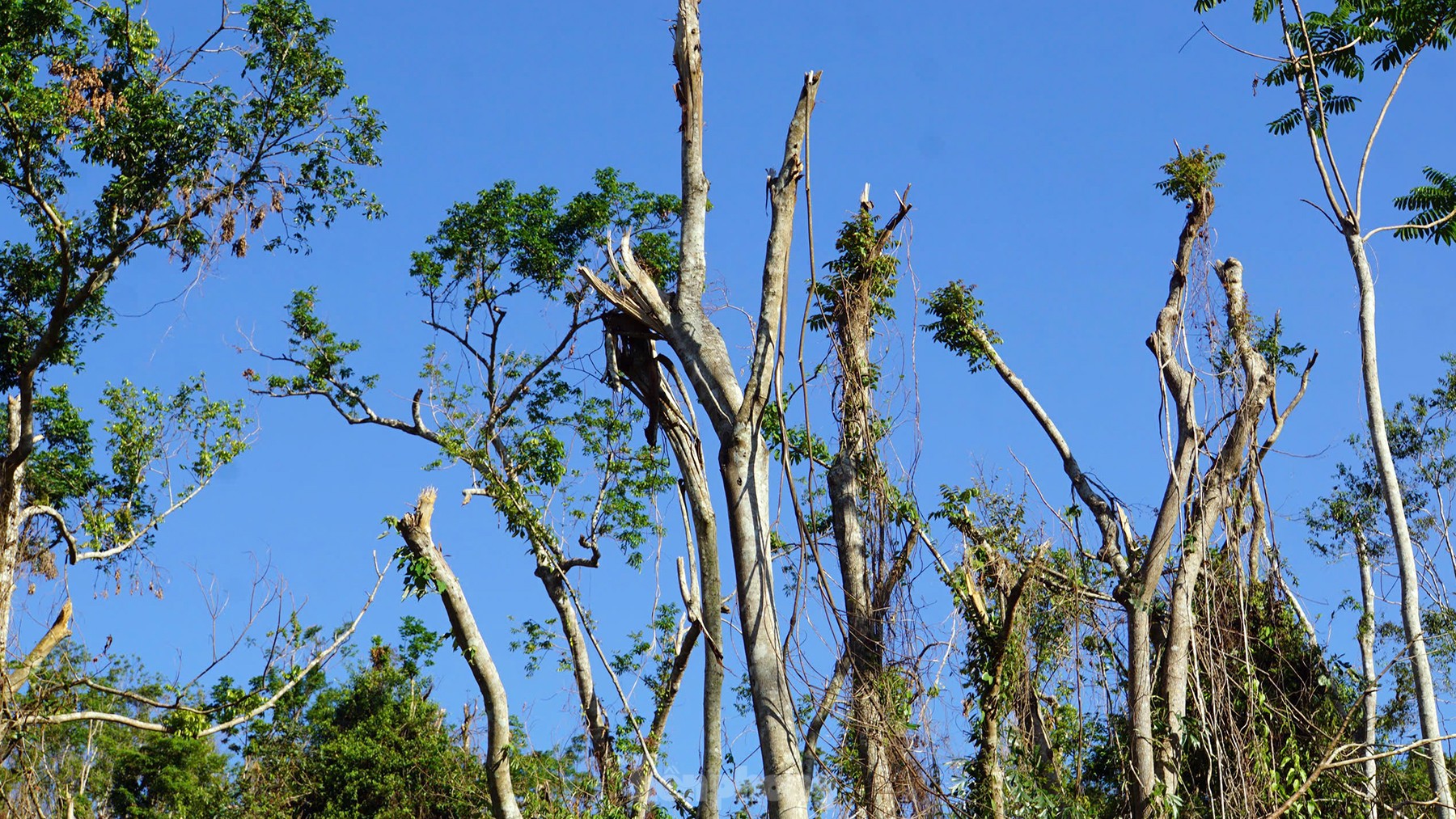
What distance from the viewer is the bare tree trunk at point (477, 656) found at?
23.3 ft

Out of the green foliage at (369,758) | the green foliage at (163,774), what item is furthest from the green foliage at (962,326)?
the green foliage at (163,774)

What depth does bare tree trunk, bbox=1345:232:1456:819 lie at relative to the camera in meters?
7.28

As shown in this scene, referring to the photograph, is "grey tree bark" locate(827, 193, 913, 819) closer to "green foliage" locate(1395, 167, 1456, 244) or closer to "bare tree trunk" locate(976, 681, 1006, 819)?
"bare tree trunk" locate(976, 681, 1006, 819)

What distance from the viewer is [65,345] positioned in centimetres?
1416

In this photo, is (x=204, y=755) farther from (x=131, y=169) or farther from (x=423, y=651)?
(x=131, y=169)

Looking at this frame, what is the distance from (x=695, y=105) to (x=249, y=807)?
45.0 ft

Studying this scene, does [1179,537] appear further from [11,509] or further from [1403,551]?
[11,509]

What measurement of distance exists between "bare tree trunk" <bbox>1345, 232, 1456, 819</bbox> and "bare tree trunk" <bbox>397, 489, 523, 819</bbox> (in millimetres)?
4976

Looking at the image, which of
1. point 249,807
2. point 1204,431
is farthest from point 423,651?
point 1204,431

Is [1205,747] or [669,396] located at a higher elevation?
[669,396]

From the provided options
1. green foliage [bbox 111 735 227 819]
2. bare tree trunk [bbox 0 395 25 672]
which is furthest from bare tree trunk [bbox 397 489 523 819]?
green foliage [bbox 111 735 227 819]

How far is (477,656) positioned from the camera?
721cm

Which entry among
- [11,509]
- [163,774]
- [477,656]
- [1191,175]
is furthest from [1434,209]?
[163,774]

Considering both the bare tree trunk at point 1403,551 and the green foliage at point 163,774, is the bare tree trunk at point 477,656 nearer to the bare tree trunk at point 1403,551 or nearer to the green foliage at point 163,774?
the bare tree trunk at point 1403,551
